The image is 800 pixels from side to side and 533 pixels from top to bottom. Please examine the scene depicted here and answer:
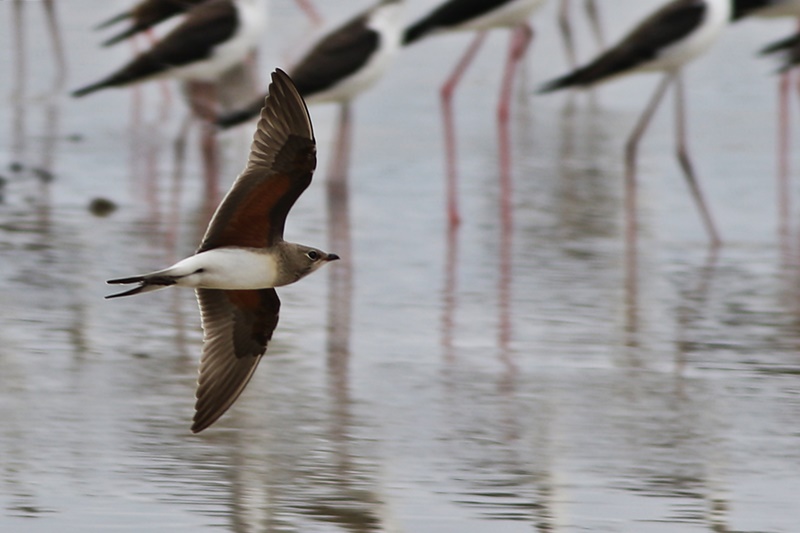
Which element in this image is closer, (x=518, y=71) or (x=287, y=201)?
(x=287, y=201)

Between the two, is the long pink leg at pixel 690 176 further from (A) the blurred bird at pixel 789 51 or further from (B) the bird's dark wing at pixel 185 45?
(B) the bird's dark wing at pixel 185 45

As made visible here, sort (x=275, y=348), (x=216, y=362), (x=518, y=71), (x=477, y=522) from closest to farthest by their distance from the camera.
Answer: (x=477, y=522)
(x=216, y=362)
(x=275, y=348)
(x=518, y=71)

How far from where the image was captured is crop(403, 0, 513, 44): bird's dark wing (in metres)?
10.2

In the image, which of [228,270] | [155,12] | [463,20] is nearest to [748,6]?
[463,20]

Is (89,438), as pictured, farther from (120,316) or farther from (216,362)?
(120,316)

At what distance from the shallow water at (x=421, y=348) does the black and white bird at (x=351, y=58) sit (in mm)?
629

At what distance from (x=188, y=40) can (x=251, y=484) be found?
5.80m

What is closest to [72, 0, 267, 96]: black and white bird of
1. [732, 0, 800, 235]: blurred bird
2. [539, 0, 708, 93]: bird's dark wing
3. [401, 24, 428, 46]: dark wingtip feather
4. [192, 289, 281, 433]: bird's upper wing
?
[401, 24, 428, 46]: dark wingtip feather

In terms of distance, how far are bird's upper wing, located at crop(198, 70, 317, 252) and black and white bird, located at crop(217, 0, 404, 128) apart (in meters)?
4.56

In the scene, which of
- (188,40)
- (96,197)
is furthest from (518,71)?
(96,197)

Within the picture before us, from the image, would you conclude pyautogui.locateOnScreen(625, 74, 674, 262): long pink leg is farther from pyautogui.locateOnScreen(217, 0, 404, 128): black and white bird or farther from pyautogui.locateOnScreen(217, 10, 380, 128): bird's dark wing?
pyautogui.locateOnScreen(217, 10, 380, 128): bird's dark wing

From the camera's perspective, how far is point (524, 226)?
9492 millimetres

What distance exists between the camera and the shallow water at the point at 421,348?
5.05 m

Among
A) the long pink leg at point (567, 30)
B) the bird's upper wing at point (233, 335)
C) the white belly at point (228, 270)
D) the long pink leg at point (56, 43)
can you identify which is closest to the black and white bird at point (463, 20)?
the long pink leg at point (567, 30)
